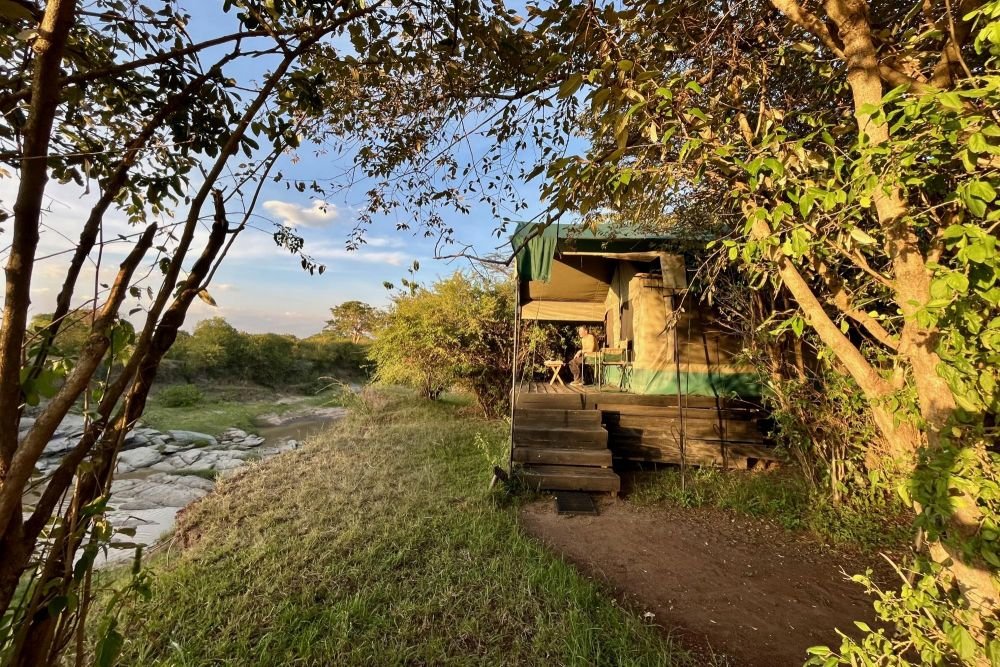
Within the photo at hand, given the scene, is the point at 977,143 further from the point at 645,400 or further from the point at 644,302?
the point at 644,302

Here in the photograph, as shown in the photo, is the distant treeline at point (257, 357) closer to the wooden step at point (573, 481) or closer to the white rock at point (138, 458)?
the white rock at point (138, 458)

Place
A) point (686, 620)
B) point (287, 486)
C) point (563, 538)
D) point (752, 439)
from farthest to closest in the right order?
1. point (752, 439)
2. point (287, 486)
3. point (563, 538)
4. point (686, 620)

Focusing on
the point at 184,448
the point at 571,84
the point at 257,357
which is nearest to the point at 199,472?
the point at 184,448

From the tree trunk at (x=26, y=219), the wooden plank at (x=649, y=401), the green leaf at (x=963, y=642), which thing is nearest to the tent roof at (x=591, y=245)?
the wooden plank at (x=649, y=401)

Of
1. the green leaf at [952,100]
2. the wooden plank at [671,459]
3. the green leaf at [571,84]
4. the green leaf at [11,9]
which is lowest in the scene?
the wooden plank at [671,459]

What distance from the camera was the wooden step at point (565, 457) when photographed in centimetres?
487

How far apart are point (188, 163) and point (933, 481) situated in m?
2.93

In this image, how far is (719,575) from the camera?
Answer: 10.2ft

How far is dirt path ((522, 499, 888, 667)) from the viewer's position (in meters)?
2.47

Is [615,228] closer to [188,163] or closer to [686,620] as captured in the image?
[686,620]

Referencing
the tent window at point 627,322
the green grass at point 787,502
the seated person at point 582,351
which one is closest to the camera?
the green grass at point 787,502

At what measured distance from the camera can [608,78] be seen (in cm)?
204

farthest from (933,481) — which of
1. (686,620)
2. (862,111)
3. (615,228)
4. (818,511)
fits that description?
(615,228)

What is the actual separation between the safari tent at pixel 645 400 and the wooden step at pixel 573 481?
0.5 inches
